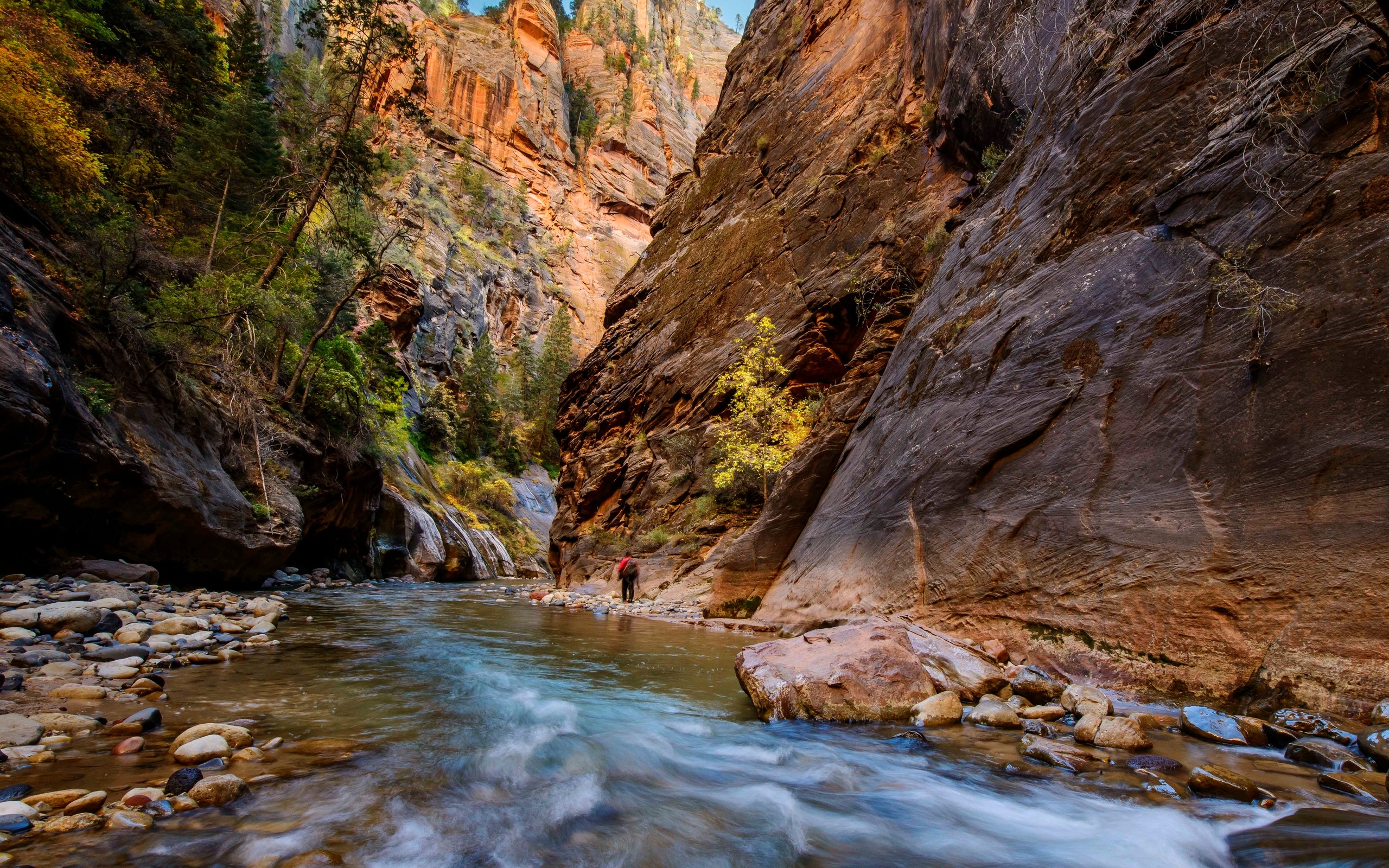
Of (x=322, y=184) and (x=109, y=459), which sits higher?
(x=322, y=184)

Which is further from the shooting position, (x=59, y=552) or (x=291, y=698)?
(x=59, y=552)

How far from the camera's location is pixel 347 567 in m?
19.6

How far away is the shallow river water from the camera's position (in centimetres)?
274

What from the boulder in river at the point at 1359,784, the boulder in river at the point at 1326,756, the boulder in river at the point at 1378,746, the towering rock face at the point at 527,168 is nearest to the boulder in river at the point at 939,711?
the boulder in river at the point at 1326,756

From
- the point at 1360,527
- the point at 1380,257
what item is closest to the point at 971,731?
the point at 1360,527

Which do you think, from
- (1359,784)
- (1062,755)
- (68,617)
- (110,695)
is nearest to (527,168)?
(68,617)

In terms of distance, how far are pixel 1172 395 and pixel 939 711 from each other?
3.59 m

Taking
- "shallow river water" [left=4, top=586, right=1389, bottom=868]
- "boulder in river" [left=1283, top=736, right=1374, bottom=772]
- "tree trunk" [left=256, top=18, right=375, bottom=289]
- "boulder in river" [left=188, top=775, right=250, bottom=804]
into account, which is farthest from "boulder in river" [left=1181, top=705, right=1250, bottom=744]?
"tree trunk" [left=256, top=18, right=375, bottom=289]

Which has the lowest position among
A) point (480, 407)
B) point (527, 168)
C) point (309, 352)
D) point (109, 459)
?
point (109, 459)

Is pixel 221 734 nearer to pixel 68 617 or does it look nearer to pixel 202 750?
pixel 202 750

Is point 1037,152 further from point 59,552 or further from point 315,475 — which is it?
point 315,475

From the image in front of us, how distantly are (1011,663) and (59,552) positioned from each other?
13025mm

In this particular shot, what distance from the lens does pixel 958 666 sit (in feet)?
17.4

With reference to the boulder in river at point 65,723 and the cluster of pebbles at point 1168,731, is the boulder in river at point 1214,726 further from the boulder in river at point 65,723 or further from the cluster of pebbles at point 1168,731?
the boulder in river at point 65,723
